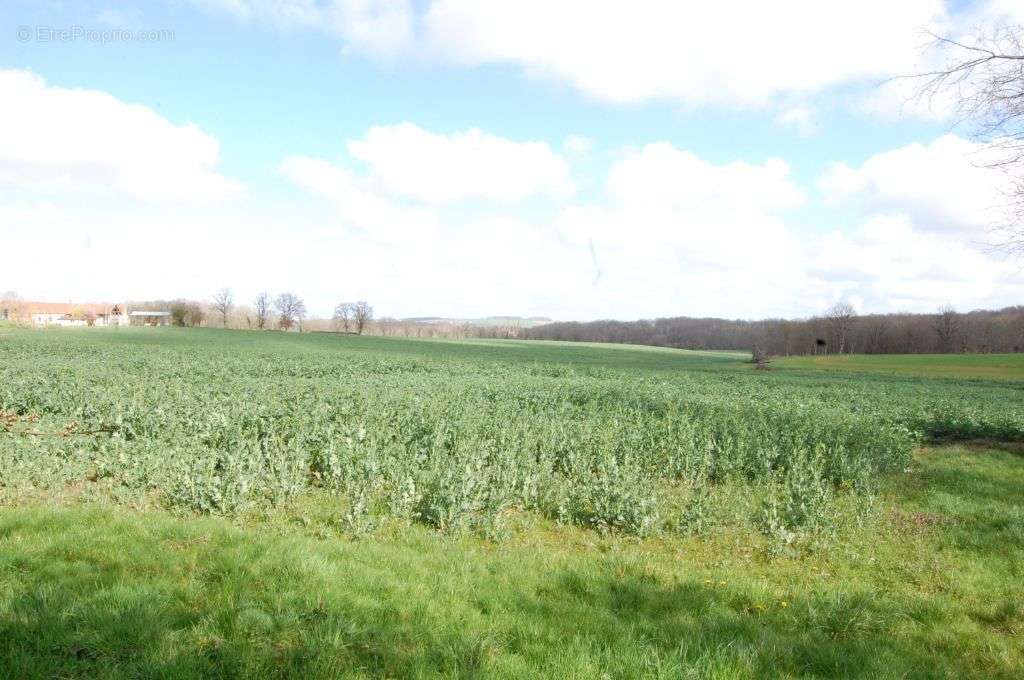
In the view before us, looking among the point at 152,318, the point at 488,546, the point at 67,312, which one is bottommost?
the point at 488,546

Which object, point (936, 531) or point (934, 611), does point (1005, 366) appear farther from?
point (934, 611)

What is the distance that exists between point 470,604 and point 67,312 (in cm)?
16965

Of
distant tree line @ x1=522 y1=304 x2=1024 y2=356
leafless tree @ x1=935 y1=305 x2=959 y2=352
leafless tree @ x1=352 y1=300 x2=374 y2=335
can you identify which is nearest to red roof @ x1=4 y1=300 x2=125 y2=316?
leafless tree @ x1=352 y1=300 x2=374 y2=335

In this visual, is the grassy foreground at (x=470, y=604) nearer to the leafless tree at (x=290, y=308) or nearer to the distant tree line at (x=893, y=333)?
the distant tree line at (x=893, y=333)

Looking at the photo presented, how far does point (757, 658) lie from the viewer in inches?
165

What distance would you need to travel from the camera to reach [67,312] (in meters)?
135

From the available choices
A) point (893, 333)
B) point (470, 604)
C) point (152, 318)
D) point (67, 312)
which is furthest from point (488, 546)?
point (67, 312)

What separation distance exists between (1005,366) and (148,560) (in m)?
77.4

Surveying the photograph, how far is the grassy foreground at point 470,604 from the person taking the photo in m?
3.90

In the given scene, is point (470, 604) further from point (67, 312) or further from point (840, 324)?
point (67, 312)

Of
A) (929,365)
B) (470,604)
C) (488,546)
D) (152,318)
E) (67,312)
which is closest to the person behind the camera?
(470,604)

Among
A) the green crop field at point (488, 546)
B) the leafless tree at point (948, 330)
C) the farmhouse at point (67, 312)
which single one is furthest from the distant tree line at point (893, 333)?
the farmhouse at point (67, 312)

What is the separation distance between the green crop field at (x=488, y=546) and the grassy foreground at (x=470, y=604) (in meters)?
0.03

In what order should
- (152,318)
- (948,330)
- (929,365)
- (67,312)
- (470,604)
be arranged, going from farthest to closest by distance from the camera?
1. (67,312)
2. (152,318)
3. (948,330)
4. (929,365)
5. (470,604)
